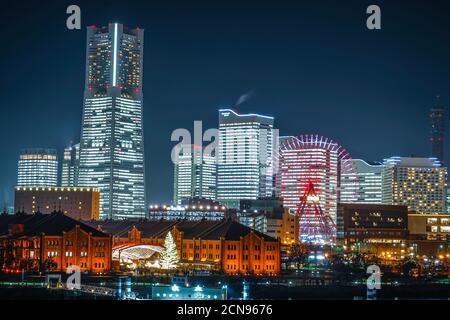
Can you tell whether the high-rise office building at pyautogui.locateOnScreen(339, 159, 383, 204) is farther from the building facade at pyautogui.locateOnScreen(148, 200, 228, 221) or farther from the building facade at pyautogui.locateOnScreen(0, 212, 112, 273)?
the building facade at pyautogui.locateOnScreen(0, 212, 112, 273)

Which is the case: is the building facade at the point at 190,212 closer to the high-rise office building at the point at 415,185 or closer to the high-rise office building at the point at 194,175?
the high-rise office building at the point at 194,175

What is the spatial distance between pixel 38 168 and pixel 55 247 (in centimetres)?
9675

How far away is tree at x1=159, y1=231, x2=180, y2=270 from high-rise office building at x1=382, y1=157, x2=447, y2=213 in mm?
83366

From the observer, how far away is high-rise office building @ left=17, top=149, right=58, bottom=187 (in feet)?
484

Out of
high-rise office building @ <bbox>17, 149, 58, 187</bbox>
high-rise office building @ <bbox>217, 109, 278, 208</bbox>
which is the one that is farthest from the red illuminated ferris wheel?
high-rise office building @ <bbox>17, 149, 58, 187</bbox>

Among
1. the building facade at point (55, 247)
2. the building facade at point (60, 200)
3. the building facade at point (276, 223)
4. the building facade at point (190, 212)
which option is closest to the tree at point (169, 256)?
the building facade at point (55, 247)

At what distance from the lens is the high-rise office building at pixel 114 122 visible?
141500 mm

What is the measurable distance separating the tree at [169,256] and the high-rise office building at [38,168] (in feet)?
292

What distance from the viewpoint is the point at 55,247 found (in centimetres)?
5409

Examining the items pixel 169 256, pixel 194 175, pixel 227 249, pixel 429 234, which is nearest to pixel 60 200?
pixel 194 175

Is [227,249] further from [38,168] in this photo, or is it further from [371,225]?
[38,168]
